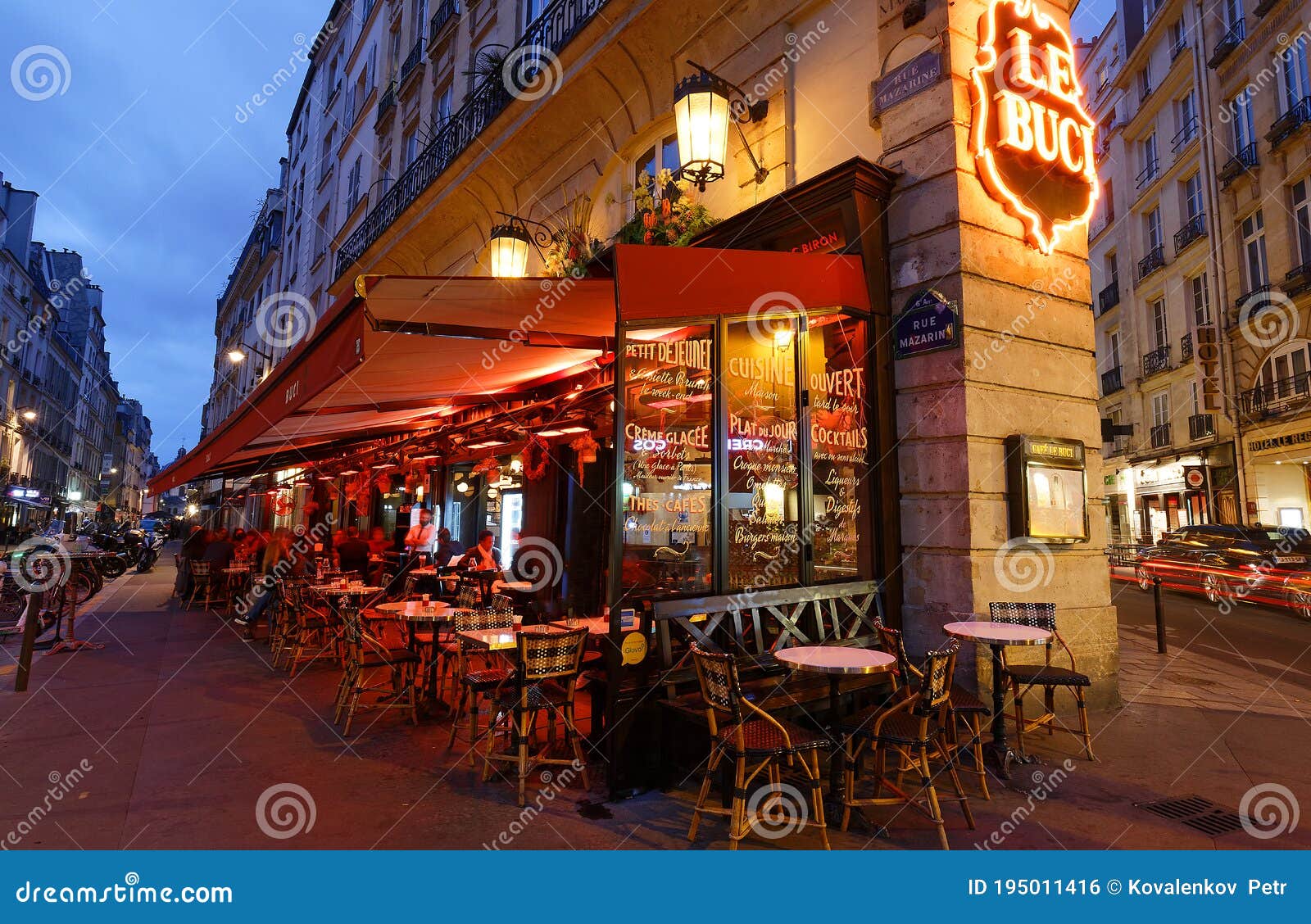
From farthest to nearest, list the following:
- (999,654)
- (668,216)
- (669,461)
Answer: (668,216)
(669,461)
(999,654)

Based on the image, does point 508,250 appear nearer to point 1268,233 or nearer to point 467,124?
point 467,124

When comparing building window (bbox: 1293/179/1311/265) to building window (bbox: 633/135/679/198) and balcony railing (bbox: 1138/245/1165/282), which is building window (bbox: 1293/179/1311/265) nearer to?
balcony railing (bbox: 1138/245/1165/282)

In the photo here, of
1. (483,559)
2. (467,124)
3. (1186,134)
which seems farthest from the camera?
(1186,134)

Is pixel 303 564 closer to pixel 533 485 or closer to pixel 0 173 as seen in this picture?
pixel 533 485

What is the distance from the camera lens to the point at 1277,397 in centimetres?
1956

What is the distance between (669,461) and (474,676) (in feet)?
7.34

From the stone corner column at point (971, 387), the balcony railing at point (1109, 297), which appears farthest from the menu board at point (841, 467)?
the balcony railing at point (1109, 297)

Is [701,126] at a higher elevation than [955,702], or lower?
higher

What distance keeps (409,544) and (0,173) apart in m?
42.2

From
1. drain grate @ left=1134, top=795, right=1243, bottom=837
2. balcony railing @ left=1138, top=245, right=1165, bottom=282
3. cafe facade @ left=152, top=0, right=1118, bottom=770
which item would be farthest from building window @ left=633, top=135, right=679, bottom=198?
balcony railing @ left=1138, top=245, right=1165, bottom=282

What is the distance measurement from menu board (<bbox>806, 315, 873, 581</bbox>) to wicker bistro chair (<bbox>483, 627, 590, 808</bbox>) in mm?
2384

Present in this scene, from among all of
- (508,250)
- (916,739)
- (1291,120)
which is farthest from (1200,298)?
Answer: (916,739)

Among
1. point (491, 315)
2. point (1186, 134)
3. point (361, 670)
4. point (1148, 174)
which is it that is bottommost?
point (361, 670)

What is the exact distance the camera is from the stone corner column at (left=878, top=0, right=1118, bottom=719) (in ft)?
18.9
